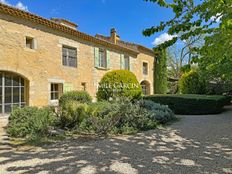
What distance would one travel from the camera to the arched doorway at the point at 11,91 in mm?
9109

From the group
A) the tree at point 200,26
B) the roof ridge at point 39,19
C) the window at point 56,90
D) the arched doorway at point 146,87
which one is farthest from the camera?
the arched doorway at point 146,87

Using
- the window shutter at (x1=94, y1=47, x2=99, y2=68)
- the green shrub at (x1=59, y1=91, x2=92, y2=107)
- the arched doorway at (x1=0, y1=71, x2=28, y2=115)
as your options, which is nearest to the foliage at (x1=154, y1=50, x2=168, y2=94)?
the window shutter at (x1=94, y1=47, x2=99, y2=68)

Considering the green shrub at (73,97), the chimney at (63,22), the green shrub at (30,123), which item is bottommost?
the green shrub at (30,123)

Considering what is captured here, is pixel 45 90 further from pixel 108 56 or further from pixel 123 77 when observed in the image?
pixel 108 56

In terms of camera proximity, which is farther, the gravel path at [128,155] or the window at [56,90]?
the window at [56,90]

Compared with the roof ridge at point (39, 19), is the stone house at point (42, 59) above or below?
below

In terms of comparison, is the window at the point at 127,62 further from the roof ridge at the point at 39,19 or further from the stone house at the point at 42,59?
the roof ridge at the point at 39,19

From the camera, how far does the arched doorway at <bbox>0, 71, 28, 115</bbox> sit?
359 inches

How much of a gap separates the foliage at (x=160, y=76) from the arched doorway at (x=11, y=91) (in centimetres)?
1439

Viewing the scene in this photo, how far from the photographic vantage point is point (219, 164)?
4113mm

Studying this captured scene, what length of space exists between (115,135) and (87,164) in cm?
257

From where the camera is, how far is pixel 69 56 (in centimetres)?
1257

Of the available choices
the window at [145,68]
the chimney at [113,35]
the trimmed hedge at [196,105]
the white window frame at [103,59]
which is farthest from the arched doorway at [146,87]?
the trimmed hedge at [196,105]

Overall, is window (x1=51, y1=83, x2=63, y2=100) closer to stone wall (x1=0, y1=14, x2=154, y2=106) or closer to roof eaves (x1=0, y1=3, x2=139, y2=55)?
stone wall (x1=0, y1=14, x2=154, y2=106)
